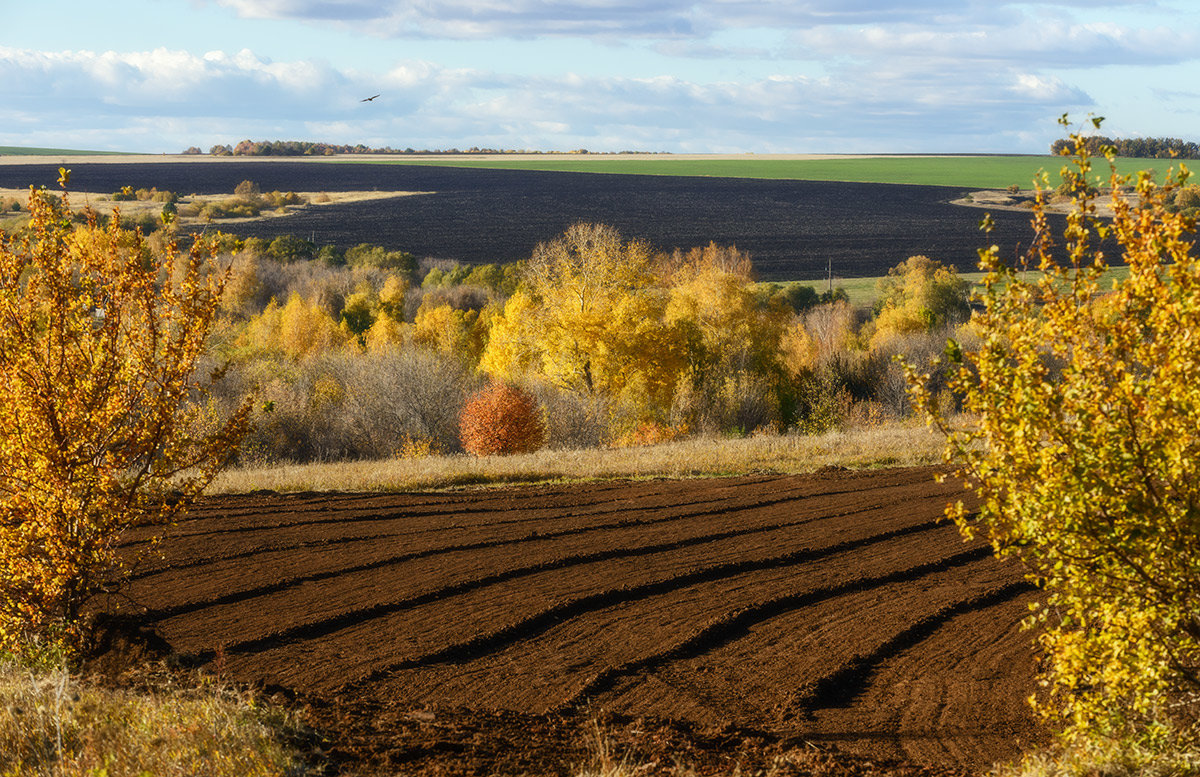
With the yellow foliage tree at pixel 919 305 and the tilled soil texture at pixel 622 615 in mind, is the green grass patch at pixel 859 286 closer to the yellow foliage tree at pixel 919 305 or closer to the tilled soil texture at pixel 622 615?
the yellow foliage tree at pixel 919 305

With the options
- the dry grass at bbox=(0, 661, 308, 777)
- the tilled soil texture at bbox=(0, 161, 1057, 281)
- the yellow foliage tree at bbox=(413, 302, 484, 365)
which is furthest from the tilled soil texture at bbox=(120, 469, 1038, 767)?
the tilled soil texture at bbox=(0, 161, 1057, 281)

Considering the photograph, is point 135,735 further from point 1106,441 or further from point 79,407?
point 1106,441

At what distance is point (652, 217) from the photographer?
150750 mm

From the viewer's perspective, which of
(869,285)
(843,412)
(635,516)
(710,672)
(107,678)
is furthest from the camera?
(869,285)

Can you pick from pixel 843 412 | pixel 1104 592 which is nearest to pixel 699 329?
pixel 843 412

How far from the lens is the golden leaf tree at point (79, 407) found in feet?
32.7

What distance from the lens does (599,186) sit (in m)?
196

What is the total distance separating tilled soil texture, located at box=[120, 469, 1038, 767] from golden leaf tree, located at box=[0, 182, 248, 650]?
75.5 inches

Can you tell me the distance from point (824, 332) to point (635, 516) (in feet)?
171

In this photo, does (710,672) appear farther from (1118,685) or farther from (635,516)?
(635,516)

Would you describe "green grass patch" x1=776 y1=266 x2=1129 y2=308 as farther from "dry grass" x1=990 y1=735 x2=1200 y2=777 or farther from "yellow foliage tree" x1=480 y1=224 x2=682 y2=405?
"dry grass" x1=990 y1=735 x2=1200 y2=777

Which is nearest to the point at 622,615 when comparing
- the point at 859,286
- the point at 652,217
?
the point at 859,286

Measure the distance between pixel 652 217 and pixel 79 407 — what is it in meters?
143

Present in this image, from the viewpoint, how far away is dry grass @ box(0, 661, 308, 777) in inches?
269
